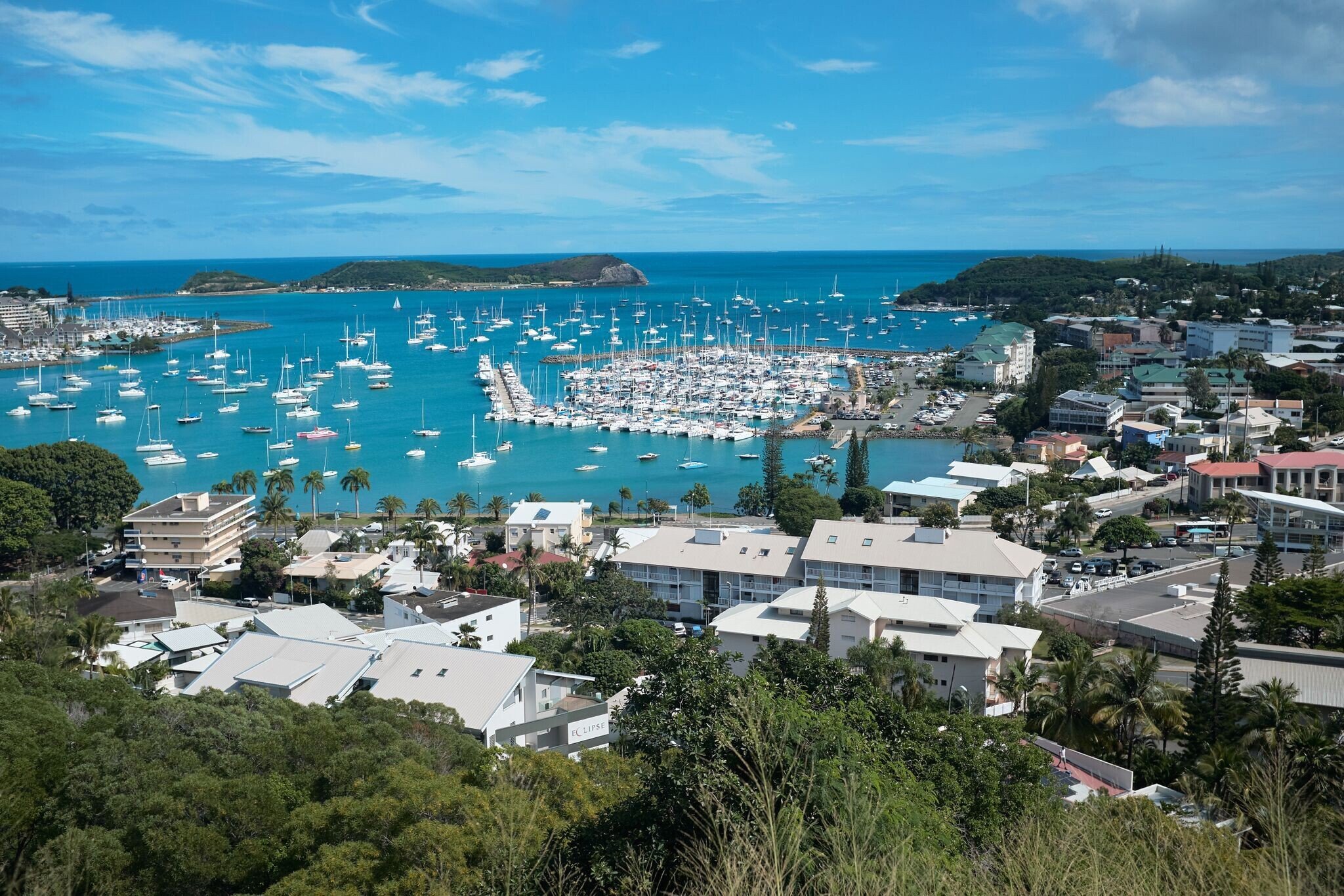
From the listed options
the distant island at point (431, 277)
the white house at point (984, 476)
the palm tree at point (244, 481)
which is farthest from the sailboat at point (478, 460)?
the distant island at point (431, 277)

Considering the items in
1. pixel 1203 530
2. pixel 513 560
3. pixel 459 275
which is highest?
pixel 459 275

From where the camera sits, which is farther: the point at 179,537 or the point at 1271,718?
the point at 179,537

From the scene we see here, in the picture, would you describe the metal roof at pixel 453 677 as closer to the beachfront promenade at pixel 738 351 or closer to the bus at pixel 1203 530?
the bus at pixel 1203 530

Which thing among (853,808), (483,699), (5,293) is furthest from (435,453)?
(5,293)

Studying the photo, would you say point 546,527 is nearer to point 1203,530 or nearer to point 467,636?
point 467,636

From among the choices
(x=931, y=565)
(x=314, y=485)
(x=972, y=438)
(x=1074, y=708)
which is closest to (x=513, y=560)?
(x=931, y=565)

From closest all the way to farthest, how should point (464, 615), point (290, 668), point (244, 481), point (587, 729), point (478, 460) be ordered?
point (587, 729)
point (290, 668)
point (464, 615)
point (244, 481)
point (478, 460)
